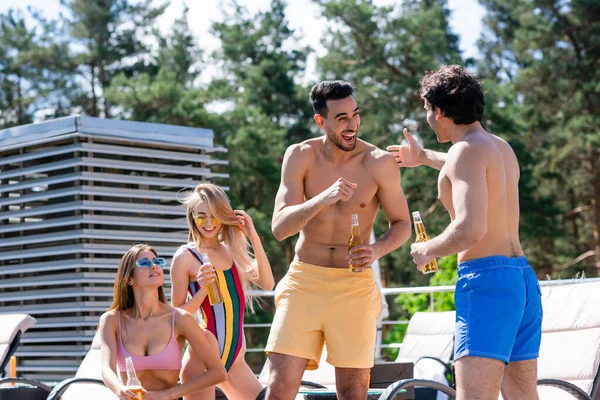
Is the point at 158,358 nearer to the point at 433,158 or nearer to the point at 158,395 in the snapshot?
the point at 158,395

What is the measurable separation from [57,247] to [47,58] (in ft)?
61.6

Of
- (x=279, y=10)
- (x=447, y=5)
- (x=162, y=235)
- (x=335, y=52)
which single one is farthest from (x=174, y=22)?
(x=162, y=235)

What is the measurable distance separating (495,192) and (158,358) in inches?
77.7

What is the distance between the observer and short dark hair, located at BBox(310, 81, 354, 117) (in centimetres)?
406

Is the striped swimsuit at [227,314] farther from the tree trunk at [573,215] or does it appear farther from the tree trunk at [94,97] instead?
the tree trunk at [573,215]

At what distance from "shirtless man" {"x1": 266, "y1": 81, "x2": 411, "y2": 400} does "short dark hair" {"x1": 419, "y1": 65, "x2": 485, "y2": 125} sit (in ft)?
2.28

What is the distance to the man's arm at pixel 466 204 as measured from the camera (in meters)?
3.16

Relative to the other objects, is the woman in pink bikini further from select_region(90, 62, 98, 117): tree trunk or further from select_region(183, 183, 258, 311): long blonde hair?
select_region(90, 62, 98, 117): tree trunk

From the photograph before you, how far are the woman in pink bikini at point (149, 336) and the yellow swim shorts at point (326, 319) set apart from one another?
0.65 metres

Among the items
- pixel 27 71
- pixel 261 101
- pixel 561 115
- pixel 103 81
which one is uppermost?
pixel 27 71

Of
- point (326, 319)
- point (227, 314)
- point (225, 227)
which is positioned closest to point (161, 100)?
point (225, 227)

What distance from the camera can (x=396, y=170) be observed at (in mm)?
4137

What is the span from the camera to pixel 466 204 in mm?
3172

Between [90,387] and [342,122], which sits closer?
[342,122]
